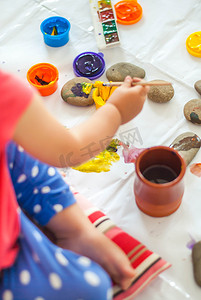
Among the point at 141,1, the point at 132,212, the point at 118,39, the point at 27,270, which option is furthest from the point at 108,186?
the point at 141,1

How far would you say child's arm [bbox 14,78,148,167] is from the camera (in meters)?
0.57

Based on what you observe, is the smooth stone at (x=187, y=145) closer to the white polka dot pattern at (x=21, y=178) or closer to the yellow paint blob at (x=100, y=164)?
the yellow paint blob at (x=100, y=164)

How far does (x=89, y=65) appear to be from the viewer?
1.06 meters

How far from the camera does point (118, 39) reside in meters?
1.10

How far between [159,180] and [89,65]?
41cm

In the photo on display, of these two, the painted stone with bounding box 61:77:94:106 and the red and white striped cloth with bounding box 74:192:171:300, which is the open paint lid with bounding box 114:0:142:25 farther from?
the red and white striped cloth with bounding box 74:192:171:300

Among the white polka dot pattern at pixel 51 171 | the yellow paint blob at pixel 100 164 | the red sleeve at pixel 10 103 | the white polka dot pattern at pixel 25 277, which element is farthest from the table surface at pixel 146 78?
the red sleeve at pixel 10 103

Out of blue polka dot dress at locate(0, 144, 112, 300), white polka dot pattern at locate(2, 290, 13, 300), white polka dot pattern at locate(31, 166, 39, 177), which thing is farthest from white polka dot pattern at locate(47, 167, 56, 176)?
white polka dot pattern at locate(2, 290, 13, 300)

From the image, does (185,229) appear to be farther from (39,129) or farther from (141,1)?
(141,1)

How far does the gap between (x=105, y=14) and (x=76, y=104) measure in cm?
32

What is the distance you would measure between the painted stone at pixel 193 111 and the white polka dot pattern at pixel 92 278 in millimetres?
466

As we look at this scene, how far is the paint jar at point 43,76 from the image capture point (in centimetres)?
101

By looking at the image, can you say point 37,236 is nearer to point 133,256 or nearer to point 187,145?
point 133,256

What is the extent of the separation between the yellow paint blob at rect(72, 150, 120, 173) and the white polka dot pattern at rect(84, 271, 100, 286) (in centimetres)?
30
